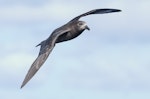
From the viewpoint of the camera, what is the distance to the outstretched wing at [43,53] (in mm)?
27069

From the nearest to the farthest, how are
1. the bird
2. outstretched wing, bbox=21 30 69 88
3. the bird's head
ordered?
outstretched wing, bbox=21 30 69 88, the bird, the bird's head

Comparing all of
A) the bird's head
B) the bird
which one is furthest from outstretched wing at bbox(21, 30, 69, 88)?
the bird's head

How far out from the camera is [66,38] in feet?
108

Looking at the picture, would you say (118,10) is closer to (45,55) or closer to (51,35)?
(51,35)

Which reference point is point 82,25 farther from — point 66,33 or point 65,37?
point 65,37

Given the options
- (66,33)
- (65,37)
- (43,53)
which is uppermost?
(43,53)

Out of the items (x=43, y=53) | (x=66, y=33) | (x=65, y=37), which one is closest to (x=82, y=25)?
(x=66, y=33)

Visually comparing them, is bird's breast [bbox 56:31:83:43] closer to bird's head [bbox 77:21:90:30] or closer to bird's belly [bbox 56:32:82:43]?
→ bird's belly [bbox 56:32:82:43]

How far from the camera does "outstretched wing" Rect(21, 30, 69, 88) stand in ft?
88.8

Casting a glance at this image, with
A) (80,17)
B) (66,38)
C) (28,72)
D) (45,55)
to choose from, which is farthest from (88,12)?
(28,72)

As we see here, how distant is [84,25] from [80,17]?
40.0 inches

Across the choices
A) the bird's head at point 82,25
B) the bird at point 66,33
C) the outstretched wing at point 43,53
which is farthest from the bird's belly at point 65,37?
the bird's head at point 82,25

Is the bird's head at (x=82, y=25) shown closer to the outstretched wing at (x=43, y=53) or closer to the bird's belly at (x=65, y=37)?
the bird's belly at (x=65, y=37)

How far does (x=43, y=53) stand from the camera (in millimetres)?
30141
